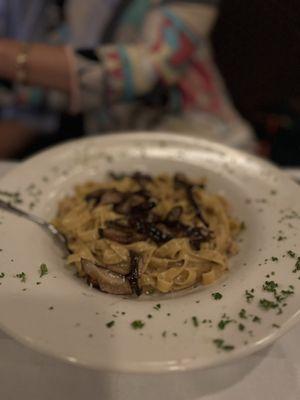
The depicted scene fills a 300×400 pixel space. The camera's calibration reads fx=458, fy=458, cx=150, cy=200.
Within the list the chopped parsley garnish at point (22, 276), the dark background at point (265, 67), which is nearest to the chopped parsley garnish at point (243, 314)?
the chopped parsley garnish at point (22, 276)

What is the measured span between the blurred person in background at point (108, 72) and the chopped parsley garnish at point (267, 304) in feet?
4.81

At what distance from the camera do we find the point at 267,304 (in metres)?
1.13

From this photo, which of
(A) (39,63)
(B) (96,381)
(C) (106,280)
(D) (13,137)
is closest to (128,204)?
(C) (106,280)

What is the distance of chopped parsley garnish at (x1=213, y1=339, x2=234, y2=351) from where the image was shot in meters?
1.01

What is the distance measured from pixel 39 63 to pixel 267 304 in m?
1.76

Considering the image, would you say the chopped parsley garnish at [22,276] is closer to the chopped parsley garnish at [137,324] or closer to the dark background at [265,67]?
the chopped parsley garnish at [137,324]

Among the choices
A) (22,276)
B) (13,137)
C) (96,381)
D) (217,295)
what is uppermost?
(217,295)

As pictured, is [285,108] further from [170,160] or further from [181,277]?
[181,277]

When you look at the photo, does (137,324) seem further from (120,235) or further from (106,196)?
(106,196)

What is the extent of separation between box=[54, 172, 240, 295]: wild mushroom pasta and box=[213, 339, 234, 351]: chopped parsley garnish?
0.28 meters

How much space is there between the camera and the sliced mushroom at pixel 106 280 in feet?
4.07

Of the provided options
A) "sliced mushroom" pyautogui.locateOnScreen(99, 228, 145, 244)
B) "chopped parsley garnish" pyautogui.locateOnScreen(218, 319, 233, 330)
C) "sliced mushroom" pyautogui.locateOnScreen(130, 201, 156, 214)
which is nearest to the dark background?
"sliced mushroom" pyautogui.locateOnScreen(130, 201, 156, 214)

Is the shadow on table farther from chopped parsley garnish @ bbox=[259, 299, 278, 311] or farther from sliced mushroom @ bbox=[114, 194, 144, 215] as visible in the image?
sliced mushroom @ bbox=[114, 194, 144, 215]

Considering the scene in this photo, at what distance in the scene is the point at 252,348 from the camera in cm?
101
